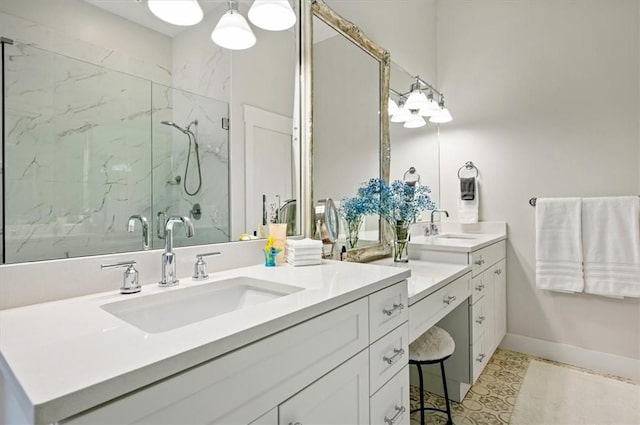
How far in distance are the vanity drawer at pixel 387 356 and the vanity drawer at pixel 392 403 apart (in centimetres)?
3

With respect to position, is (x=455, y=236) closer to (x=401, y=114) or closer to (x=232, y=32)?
(x=401, y=114)

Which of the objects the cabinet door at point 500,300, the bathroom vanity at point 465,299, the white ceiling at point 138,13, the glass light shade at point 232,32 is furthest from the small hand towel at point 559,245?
the white ceiling at point 138,13

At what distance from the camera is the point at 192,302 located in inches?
39.7

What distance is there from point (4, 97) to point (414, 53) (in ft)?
8.52

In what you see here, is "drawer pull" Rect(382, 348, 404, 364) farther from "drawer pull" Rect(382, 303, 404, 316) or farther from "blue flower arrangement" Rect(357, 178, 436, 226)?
"blue flower arrangement" Rect(357, 178, 436, 226)

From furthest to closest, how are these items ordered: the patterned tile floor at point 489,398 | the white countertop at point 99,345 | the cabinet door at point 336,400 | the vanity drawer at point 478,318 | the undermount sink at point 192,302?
1. the vanity drawer at point 478,318
2. the patterned tile floor at point 489,398
3. the undermount sink at point 192,302
4. the cabinet door at point 336,400
5. the white countertop at point 99,345

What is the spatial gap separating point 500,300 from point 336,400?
211cm

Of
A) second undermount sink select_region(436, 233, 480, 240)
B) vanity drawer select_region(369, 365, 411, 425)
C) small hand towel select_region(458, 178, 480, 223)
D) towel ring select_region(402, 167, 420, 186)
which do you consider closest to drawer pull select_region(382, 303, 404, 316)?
vanity drawer select_region(369, 365, 411, 425)

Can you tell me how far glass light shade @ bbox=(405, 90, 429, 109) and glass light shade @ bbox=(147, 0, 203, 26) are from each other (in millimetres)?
1669

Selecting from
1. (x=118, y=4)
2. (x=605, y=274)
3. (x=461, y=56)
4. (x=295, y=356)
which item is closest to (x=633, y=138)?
(x=605, y=274)

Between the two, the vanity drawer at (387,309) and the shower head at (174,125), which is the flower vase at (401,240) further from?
the shower head at (174,125)

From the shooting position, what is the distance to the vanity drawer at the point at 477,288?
1.96 metres

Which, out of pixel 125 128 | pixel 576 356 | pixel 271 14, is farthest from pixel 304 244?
pixel 576 356

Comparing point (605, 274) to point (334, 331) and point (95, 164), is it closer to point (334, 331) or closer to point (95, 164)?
point (334, 331)
